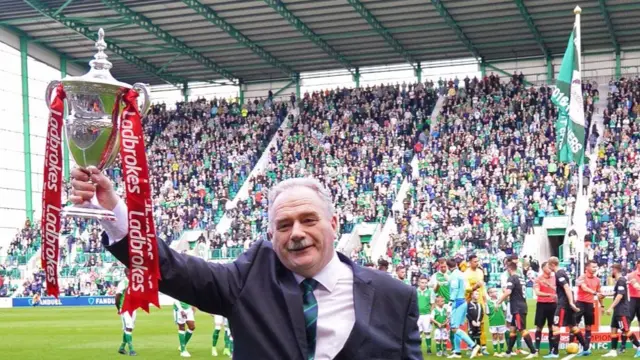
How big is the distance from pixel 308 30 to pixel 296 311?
43236 millimetres

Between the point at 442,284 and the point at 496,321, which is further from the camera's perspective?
the point at 442,284

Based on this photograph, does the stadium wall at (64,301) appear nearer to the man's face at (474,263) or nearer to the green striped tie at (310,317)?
the man's face at (474,263)

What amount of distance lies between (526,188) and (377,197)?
6.36m

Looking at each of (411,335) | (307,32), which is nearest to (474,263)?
(411,335)

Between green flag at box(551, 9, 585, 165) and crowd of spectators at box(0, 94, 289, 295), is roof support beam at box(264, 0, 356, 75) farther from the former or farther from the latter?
green flag at box(551, 9, 585, 165)

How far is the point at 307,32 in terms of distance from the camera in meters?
46.2

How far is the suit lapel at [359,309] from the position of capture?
12.0ft

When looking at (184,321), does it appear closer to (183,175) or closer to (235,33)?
(235,33)

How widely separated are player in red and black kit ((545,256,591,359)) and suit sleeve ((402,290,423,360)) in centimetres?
1354

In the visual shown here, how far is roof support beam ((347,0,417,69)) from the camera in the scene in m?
43.1

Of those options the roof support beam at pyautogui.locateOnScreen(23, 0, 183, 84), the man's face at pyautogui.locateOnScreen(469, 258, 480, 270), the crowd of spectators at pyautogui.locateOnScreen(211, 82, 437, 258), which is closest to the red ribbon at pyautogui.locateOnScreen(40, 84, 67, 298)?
the man's face at pyautogui.locateOnScreen(469, 258, 480, 270)

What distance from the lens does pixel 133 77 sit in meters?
54.5

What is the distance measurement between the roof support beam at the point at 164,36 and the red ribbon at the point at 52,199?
40286mm

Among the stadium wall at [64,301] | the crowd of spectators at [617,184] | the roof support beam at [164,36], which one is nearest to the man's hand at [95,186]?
the crowd of spectators at [617,184]
